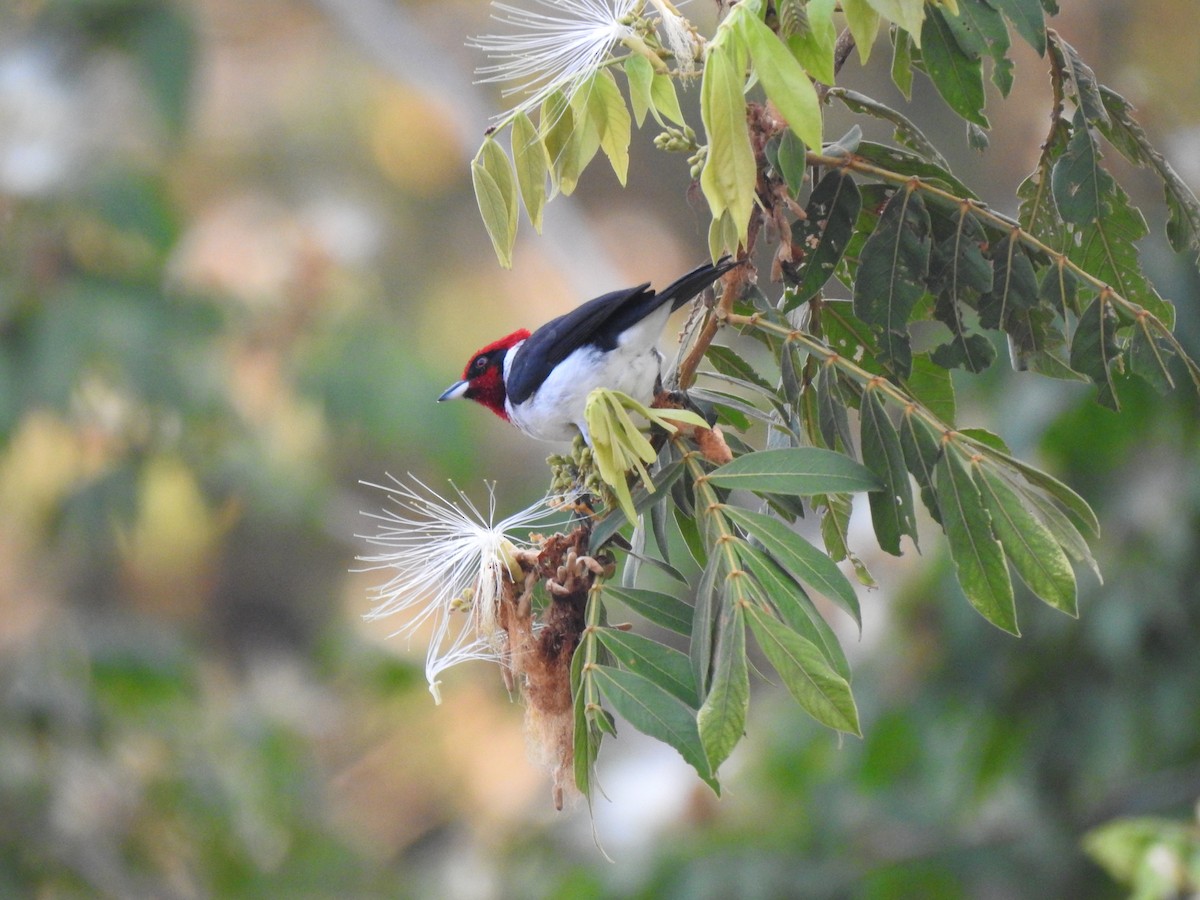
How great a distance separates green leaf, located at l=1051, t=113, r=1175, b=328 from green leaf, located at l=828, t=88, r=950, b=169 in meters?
0.18

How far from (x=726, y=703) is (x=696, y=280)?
0.86 meters

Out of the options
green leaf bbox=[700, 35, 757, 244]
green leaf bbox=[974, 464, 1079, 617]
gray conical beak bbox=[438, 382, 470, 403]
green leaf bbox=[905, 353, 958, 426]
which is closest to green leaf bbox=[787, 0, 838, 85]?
green leaf bbox=[700, 35, 757, 244]

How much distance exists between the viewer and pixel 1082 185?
6.35 ft

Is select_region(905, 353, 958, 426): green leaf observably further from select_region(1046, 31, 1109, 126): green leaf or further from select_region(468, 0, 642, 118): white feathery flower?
select_region(468, 0, 642, 118): white feathery flower

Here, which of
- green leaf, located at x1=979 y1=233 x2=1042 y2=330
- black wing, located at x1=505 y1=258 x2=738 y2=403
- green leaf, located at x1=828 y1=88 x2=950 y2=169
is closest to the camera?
green leaf, located at x1=979 y1=233 x2=1042 y2=330

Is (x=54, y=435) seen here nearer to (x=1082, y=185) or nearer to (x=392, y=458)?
(x=392, y=458)

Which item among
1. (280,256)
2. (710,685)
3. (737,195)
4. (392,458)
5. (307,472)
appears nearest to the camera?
(737,195)

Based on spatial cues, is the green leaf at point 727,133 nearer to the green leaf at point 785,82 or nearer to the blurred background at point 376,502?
the green leaf at point 785,82

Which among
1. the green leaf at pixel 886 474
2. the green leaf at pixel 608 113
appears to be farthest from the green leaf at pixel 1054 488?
the green leaf at pixel 608 113

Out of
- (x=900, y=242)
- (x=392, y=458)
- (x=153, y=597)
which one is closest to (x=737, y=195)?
(x=900, y=242)

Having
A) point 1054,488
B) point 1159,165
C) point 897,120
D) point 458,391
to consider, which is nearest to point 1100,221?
point 1159,165

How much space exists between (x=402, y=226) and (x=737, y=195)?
11012 millimetres

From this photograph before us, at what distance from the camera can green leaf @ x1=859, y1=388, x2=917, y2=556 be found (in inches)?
68.9

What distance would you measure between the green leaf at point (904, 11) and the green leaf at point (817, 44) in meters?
0.07
